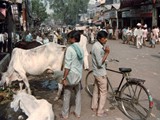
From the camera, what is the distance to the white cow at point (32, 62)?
284 inches

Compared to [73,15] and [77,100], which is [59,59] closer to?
[77,100]

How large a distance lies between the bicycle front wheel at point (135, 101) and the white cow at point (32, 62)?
2.30 meters

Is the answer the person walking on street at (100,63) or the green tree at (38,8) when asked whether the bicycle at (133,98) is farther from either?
the green tree at (38,8)

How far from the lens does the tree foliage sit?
321 feet

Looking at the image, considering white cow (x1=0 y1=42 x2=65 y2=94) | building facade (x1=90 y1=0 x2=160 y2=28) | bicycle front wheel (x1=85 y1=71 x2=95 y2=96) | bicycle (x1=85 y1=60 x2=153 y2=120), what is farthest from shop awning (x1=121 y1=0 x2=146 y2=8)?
bicycle (x1=85 y1=60 x2=153 y2=120)

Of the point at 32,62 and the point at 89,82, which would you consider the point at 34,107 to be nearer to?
the point at 32,62

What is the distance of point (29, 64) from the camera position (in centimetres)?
743

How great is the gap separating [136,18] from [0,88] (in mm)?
29900

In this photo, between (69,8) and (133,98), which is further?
(69,8)

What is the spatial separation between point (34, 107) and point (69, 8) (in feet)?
317

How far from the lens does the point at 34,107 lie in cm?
495

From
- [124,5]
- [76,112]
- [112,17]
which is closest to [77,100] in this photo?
Answer: [76,112]

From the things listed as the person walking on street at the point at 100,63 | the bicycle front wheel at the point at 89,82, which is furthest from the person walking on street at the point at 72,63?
the bicycle front wheel at the point at 89,82

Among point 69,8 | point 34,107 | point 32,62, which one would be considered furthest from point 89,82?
point 69,8
